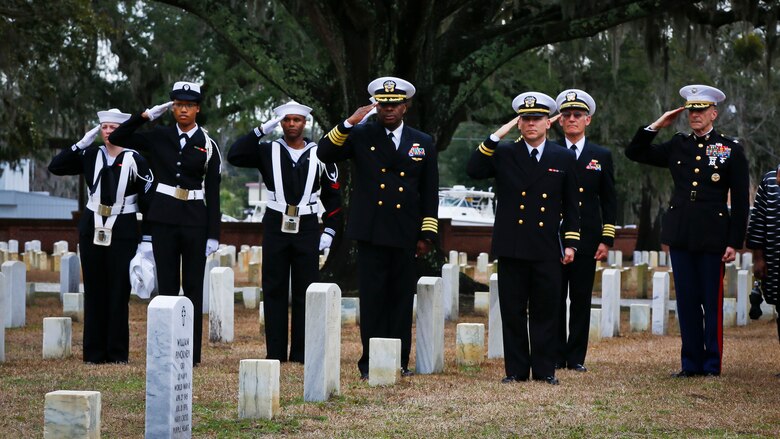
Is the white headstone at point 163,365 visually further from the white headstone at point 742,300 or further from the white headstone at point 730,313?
the white headstone at point 742,300

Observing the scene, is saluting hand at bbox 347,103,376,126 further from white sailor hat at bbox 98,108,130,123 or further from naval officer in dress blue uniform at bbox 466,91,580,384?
white sailor hat at bbox 98,108,130,123

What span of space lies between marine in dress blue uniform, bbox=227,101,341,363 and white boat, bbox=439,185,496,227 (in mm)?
42837

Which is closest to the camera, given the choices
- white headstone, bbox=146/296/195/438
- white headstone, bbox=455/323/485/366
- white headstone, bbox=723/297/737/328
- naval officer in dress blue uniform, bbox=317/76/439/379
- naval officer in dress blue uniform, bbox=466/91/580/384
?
white headstone, bbox=146/296/195/438

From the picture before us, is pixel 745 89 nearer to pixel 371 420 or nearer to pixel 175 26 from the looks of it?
pixel 175 26

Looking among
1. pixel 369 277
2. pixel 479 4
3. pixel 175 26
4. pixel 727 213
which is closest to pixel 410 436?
pixel 369 277

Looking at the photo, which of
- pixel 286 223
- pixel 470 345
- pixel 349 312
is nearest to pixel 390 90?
pixel 286 223

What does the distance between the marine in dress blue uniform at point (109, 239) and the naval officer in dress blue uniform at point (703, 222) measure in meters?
4.02

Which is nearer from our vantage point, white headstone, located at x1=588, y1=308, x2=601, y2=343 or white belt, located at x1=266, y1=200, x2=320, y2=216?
white belt, located at x1=266, y1=200, x2=320, y2=216

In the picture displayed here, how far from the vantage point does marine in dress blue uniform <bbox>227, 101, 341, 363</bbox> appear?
35.3 ft

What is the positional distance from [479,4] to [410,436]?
13389 millimetres

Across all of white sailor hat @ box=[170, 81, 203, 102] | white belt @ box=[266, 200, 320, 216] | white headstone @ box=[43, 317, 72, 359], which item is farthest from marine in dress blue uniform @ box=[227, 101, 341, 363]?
white headstone @ box=[43, 317, 72, 359]

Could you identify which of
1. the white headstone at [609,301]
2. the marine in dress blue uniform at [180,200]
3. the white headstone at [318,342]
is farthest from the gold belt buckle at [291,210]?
the white headstone at [609,301]

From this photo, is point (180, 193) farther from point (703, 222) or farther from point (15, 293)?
point (15, 293)

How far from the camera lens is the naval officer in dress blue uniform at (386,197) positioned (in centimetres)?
965
